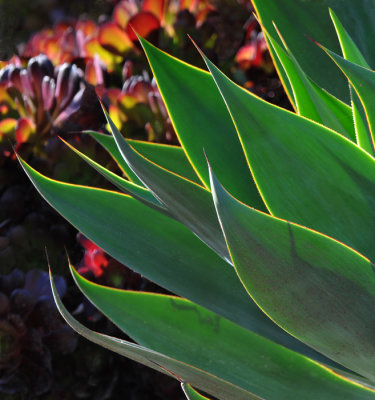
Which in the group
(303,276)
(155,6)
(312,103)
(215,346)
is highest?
(155,6)

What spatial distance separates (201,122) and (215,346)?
32 cm

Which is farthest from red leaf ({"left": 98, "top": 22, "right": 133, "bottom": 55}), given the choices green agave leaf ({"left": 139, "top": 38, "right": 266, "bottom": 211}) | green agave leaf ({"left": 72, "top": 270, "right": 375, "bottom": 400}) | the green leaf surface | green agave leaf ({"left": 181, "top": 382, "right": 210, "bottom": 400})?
green agave leaf ({"left": 181, "top": 382, "right": 210, "bottom": 400})

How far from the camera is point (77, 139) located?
1408 millimetres

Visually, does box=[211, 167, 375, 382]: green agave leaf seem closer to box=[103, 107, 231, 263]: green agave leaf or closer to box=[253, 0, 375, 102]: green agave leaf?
box=[103, 107, 231, 263]: green agave leaf

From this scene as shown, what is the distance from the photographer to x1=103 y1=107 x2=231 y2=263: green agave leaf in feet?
2.50

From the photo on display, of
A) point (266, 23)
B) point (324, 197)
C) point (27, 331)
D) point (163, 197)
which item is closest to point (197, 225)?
point (163, 197)

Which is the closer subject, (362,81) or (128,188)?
(362,81)

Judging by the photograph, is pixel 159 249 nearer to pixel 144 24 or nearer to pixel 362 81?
pixel 362 81

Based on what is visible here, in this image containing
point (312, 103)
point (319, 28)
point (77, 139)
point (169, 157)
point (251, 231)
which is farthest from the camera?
point (77, 139)

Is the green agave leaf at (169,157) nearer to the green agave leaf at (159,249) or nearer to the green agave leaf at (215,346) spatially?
the green agave leaf at (159,249)

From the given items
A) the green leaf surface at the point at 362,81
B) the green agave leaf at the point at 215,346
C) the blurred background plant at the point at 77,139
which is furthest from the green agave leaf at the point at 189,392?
the blurred background plant at the point at 77,139

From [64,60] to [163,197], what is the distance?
41.7 inches

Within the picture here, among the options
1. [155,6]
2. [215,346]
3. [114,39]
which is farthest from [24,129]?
[215,346]

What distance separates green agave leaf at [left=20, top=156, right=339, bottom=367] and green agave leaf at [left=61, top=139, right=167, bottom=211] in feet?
0.10
